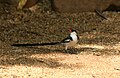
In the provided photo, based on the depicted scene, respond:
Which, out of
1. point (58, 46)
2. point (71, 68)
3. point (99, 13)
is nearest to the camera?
point (71, 68)

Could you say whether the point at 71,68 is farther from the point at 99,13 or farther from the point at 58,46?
the point at 99,13

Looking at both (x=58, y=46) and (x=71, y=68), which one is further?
(x=58, y=46)

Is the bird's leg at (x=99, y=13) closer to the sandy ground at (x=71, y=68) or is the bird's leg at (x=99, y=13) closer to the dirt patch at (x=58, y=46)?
the dirt patch at (x=58, y=46)

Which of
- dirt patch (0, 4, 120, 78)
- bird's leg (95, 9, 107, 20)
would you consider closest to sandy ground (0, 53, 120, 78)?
dirt patch (0, 4, 120, 78)

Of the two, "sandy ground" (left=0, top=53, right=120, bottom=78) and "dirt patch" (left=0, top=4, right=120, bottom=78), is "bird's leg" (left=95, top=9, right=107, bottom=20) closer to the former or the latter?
"dirt patch" (left=0, top=4, right=120, bottom=78)

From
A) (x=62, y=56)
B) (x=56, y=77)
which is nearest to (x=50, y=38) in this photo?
(x=62, y=56)

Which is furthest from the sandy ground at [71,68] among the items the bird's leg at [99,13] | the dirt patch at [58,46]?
the bird's leg at [99,13]

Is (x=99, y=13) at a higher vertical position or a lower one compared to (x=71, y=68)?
higher

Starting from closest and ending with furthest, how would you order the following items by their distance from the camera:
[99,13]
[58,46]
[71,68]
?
1. [71,68]
2. [58,46]
3. [99,13]

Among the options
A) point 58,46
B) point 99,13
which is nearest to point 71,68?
point 58,46

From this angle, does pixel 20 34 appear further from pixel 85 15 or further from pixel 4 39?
pixel 85 15

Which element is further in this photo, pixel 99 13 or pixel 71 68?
pixel 99 13

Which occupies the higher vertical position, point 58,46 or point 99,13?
point 99,13

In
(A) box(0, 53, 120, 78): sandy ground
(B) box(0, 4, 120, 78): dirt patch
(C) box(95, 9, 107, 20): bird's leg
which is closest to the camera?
(A) box(0, 53, 120, 78): sandy ground
